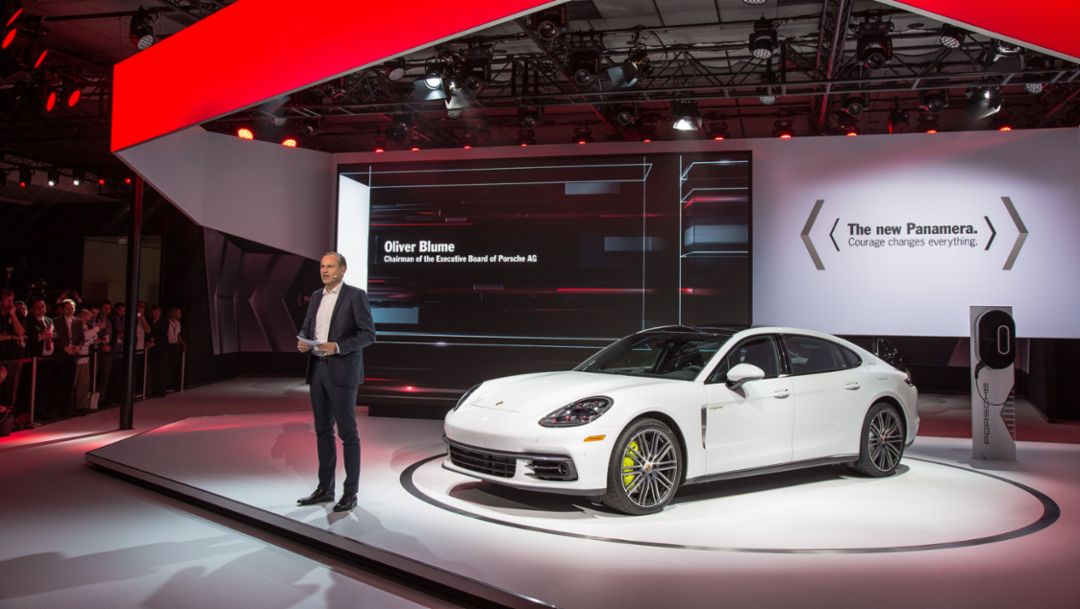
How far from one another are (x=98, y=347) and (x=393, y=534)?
842 cm

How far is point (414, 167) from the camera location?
10.8 meters

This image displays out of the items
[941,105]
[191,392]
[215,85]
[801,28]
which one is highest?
[801,28]

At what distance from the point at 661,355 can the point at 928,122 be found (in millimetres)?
9483

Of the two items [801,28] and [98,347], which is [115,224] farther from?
[801,28]

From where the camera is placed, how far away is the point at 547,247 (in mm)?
10359

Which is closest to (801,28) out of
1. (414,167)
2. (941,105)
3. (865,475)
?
(941,105)

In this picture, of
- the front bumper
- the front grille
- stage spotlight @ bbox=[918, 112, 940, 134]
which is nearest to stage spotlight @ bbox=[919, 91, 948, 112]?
stage spotlight @ bbox=[918, 112, 940, 134]

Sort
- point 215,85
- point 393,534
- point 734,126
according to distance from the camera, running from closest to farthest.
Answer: point 393,534 < point 215,85 < point 734,126

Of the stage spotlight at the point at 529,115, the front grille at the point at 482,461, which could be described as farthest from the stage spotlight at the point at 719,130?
the front grille at the point at 482,461

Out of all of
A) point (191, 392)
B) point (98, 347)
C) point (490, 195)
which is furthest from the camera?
point (191, 392)

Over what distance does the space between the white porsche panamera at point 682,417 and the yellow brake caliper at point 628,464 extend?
11 mm

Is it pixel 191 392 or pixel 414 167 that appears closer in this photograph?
pixel 414 167

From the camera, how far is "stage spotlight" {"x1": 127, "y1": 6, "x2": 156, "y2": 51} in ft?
30.0

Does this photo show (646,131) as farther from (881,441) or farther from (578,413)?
(578,413)
